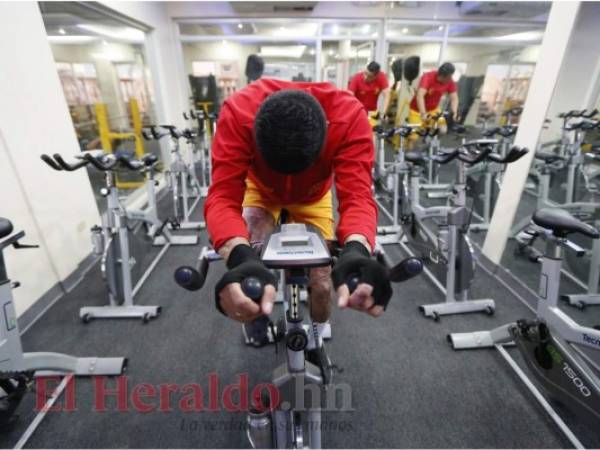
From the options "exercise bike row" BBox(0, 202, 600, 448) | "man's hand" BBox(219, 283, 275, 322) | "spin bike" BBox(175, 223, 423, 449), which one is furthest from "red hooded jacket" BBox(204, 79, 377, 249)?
"exercise bike row" BBox(0, 202, 600, 448)

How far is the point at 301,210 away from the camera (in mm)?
1597

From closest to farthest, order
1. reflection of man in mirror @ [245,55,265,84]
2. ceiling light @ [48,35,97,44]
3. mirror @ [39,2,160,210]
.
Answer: ceiling light @ [48,35,97,44] < mirror @ [39,2,160,210] < reflection of man in mirror @ [245,55,265,84]

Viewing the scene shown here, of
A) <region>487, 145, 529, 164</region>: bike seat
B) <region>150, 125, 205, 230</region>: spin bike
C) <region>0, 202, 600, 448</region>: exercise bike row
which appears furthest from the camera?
<region>150, 125, 205, 230</region>: spin bike

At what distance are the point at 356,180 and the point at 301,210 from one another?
45 cm

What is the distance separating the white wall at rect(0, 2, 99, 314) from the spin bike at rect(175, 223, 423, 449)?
1941 millimetres

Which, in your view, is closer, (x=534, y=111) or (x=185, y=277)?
(x=185, y=277)

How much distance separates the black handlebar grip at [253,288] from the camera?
2.05ft

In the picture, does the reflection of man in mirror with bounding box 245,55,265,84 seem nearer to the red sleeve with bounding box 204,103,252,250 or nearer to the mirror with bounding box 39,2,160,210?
the mirror with bounding box 39,2,160,210

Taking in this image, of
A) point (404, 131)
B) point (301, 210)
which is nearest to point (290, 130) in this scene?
point (301, 210)

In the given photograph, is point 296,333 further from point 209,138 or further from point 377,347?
point 209,138

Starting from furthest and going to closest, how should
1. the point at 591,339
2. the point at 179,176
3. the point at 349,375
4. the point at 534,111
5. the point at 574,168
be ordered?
the point at 179,176 < the point at 574,168 < the point at 534,111 < the point at 349,375 < the point at 591,339

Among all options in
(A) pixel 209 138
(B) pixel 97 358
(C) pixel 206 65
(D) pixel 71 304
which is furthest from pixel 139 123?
(B) pixel 97 358

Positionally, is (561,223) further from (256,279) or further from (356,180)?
(256,279)

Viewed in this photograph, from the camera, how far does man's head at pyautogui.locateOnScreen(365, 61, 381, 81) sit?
4.35m
